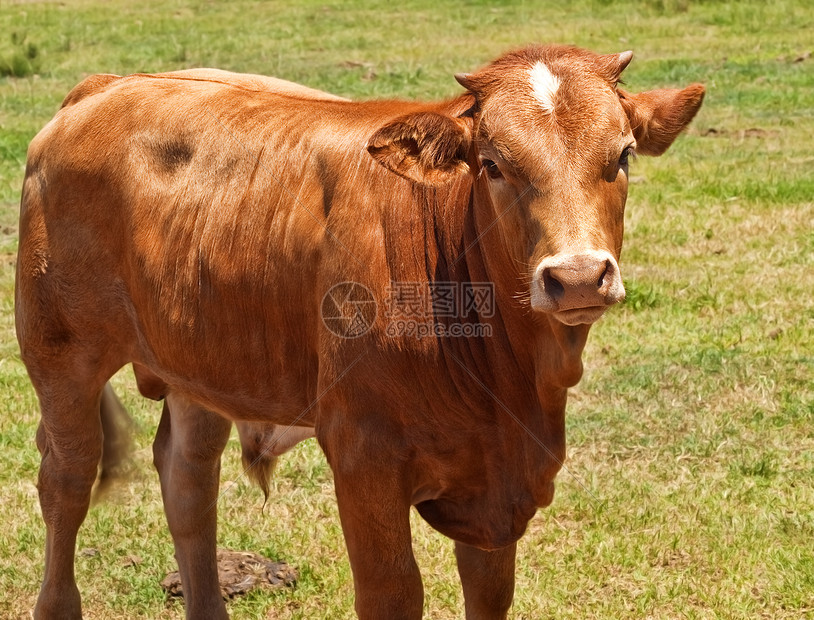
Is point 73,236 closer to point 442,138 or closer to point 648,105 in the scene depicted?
point 442,138

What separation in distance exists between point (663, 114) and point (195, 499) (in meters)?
2.54

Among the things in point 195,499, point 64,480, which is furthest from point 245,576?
point 64,480

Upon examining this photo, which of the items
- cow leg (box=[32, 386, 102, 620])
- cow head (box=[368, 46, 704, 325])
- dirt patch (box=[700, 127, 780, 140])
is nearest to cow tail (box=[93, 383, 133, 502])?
cow leg (box=[32, 386, 102, 620])

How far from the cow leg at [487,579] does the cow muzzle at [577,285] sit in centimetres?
145

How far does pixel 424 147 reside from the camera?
3.61m

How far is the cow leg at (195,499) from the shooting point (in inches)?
198

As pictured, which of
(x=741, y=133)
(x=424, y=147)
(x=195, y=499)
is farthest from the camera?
(x=741, y=133)

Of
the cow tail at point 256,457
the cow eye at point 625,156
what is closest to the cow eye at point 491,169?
the cow eye at point 625,156

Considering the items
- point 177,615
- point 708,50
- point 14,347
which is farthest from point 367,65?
point 177,615

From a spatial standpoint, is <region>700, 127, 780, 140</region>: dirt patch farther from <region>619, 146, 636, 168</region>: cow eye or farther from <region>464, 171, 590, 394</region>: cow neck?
<region>619, 146, 636, 168</region>: cow eye

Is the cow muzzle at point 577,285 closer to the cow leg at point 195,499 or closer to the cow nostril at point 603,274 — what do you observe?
the cow nostril at point 603,274

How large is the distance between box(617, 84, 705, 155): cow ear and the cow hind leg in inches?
95.3

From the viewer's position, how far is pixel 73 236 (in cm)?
454

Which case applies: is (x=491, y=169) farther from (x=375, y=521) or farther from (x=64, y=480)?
(x=64, y=480)
